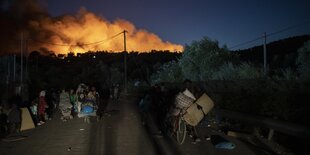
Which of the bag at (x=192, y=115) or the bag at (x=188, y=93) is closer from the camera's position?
the bag at (x=192, y=115)

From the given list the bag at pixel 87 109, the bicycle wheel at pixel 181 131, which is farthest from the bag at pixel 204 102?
the bag at pixel 87 109

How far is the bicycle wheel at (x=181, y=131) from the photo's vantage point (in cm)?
1206

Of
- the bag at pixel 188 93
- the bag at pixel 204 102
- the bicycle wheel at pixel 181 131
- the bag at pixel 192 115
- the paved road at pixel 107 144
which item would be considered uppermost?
the bag at pixel 188 93

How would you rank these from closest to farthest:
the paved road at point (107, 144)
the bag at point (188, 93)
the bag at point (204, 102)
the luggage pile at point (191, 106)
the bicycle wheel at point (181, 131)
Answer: the paved road at point (107, 144)
the bicycle wheel at point (181, 131)
the luggage pile at point (191, 106)
the bag at point (204, 102)
the bag at point (188, 93)

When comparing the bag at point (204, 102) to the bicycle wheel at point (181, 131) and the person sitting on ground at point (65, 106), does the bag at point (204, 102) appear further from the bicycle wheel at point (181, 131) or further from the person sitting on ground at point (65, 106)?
the person sitting on ground at point (65, 106)

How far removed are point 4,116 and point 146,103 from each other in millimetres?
6418

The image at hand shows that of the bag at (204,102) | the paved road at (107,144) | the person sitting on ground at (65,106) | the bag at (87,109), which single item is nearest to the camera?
the paved road at (107,144)

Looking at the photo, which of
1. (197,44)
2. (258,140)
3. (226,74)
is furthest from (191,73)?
(258,140)

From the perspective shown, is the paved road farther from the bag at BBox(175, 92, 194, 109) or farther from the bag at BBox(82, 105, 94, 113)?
the bag at BBox(82, 105, 94, 113)

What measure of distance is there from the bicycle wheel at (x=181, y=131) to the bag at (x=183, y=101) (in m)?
0.46

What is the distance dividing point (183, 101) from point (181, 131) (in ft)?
3.15

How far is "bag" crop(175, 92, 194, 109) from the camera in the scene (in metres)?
12.3

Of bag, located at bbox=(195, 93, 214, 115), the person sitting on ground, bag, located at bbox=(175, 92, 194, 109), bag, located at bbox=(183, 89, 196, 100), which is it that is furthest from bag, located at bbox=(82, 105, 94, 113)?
bag, located at bbox=(195, 93, 214, 115)

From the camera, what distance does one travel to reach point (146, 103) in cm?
1747
